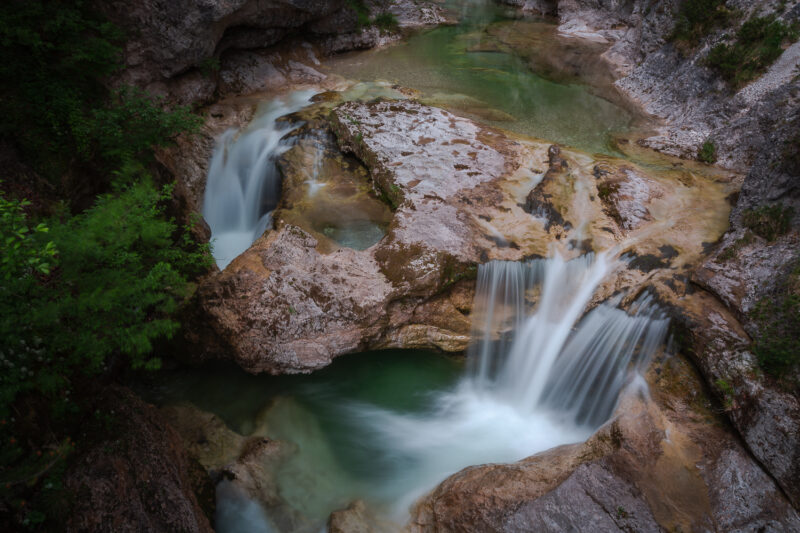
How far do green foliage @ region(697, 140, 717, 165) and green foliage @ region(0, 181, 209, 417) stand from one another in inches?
419

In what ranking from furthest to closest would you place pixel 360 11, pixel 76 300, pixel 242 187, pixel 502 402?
pixel 360 11 < pixel 242 187 < pixel 502 402 < pixel 76 300

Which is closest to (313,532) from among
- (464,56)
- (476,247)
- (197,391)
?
(197,391)

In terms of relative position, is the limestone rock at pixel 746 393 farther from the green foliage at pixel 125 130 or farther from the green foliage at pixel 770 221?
the green foliage at pixel 125 130

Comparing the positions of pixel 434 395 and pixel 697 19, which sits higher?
pixel 697 19

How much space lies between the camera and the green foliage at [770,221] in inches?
240

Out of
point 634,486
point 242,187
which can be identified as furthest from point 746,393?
point 242,187

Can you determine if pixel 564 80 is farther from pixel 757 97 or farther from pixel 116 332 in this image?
pixel 116 332

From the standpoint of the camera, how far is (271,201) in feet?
29.1

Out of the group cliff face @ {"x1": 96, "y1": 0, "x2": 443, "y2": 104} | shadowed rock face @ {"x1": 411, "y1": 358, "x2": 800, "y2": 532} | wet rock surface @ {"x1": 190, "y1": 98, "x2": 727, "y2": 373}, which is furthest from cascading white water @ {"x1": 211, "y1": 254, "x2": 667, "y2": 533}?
cliff face @ {"x1": 96, "y1": 0, "x2": 443, "y2": 104}

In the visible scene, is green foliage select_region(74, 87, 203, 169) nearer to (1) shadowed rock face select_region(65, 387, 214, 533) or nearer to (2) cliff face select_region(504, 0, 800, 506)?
(1) shadowed rock face select_region(65, 387, 214, 533)

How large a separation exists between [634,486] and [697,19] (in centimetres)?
1349

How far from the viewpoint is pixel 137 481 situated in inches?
160

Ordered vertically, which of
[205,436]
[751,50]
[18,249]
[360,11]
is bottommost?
[205,436]

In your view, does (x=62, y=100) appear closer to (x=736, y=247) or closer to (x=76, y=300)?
(x=76, y=300)
